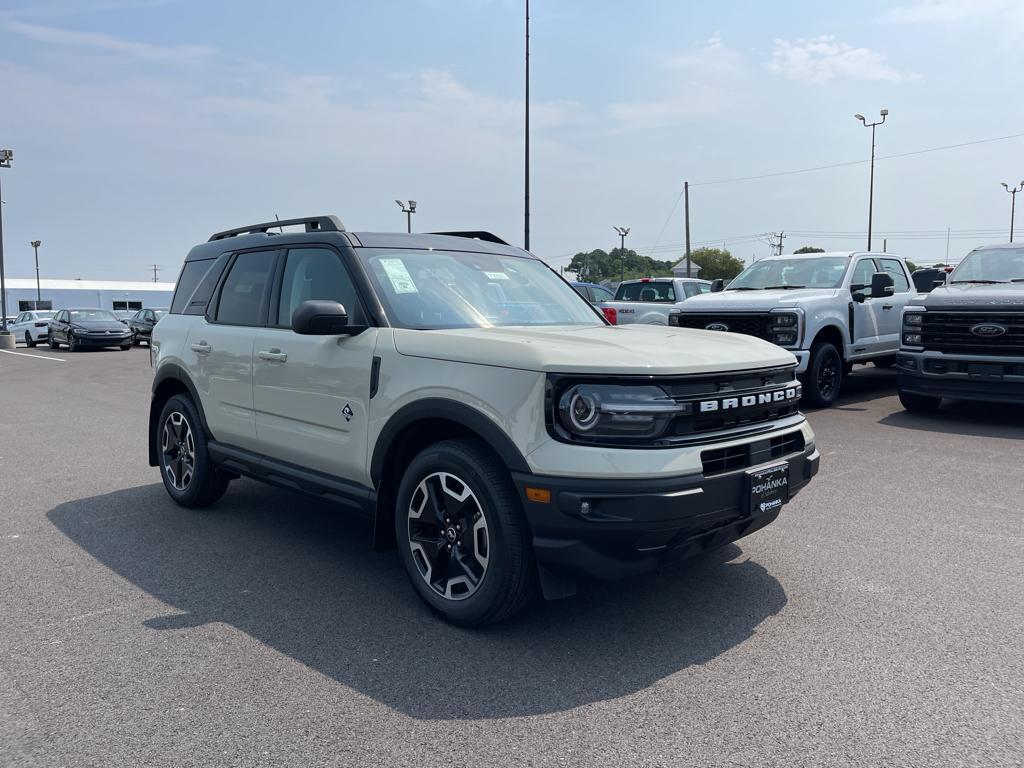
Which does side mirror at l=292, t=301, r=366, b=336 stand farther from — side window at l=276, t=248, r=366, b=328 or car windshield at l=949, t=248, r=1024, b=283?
car windshield at l=949, t=248, r=1024, b=283

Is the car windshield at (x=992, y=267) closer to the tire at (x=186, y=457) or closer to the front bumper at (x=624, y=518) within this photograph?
the front bumper at (x=624, y=518)

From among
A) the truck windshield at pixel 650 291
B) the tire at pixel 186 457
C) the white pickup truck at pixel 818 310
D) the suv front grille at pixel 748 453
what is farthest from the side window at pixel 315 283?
the truck windshield at pixel 650 291

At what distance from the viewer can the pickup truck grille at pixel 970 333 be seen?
344 inches

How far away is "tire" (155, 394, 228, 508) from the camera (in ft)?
18.1

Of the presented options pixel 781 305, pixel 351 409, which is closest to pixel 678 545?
pixel 351 409

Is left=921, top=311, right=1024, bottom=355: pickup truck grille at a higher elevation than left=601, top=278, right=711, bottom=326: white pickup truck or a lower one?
lower

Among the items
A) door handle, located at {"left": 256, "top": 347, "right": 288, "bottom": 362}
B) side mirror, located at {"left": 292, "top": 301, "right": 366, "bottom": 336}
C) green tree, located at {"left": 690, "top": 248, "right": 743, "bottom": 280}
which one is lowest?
door handle, located at {"left": 256, "top": 347, "right": 288, "bottom": 362}

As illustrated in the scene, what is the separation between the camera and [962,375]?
357 inches

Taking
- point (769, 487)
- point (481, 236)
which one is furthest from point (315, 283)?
point (769, 487)

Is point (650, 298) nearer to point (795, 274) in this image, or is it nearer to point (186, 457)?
point (795, 274)

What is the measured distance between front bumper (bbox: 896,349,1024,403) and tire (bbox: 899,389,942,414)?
191mm

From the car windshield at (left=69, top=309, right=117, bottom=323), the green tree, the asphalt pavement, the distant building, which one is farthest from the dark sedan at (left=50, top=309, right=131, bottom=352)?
the green tree

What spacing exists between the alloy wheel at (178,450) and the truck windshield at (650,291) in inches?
424

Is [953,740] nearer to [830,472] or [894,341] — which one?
[830,472]
